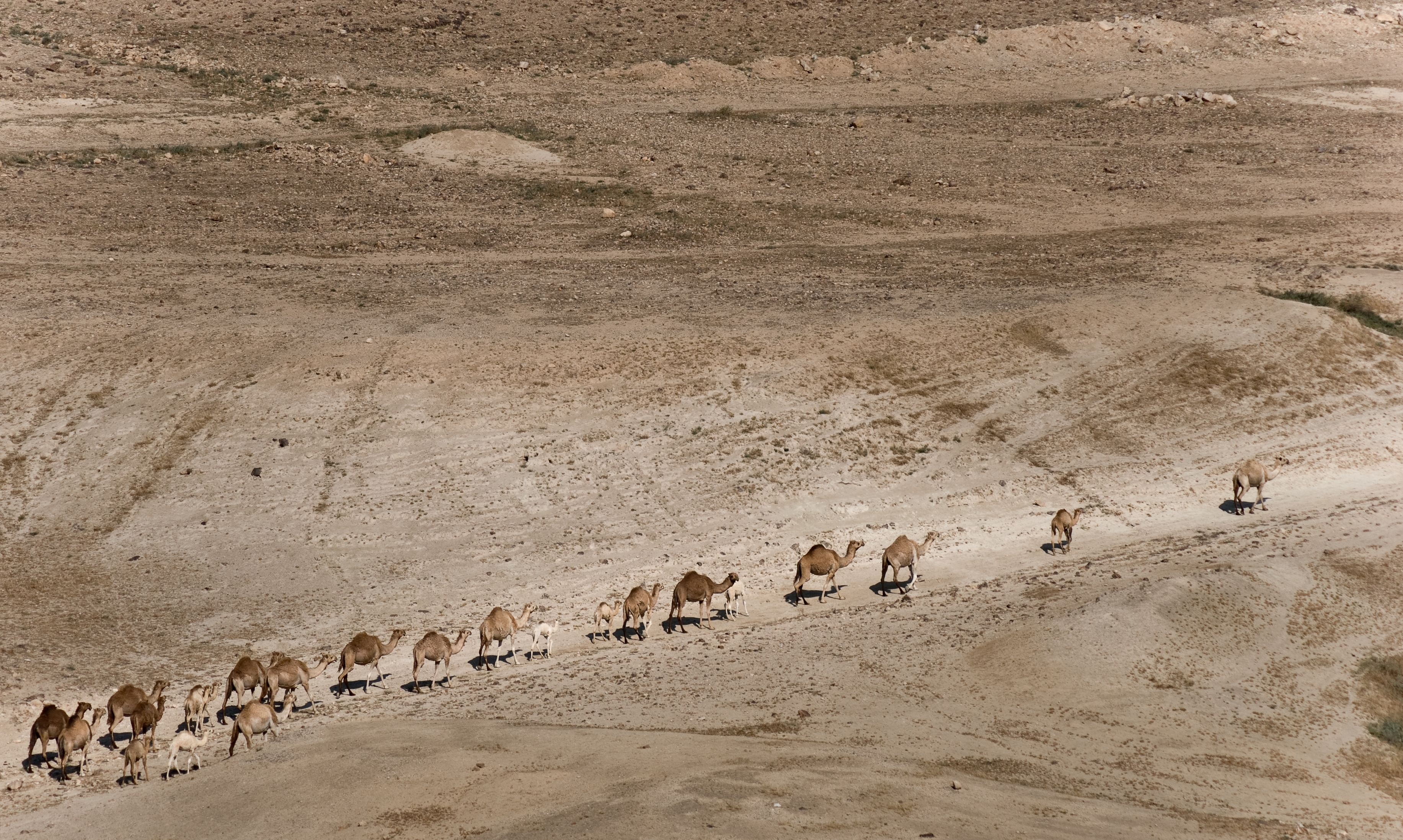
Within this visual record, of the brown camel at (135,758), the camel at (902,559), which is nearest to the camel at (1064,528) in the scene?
the camel at (902,559)

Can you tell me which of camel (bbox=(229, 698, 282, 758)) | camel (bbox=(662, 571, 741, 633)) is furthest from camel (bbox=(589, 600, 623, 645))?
camel (bbox=(229, 698, 282, 758))

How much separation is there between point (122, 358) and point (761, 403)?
13657 mm

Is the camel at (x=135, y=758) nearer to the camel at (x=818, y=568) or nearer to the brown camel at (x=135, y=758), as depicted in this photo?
the brown camel at (x=135, y=758)

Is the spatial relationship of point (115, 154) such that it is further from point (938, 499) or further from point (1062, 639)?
point (1062, 639)

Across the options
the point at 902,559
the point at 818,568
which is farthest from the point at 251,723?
the point at 902,559

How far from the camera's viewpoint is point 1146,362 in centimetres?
2981

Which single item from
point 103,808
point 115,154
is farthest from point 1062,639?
point 115,154

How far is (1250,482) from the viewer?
82.9 feet

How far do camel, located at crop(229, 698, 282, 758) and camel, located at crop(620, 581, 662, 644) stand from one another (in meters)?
5.54

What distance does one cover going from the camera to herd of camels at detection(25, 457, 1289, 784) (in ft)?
56.3

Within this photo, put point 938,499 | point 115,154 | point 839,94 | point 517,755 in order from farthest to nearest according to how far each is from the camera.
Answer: point 839,94, point 115,154, point 938,499, point 517,755

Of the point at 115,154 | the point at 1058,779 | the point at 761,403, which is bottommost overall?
the point at 1058,779

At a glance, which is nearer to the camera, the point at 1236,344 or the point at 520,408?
the point at 520,408

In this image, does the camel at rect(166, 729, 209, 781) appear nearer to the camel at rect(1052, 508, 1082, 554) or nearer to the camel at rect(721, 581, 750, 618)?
the camel at rect(721, 581, 750, 618)
